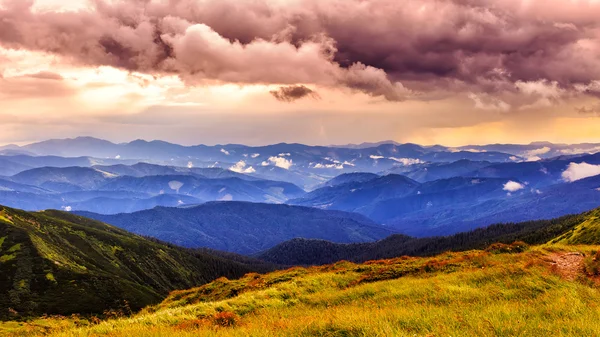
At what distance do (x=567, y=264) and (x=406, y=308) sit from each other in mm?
16911

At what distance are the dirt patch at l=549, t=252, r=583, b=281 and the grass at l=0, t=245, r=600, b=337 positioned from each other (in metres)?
0.55

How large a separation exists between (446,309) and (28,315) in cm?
11722

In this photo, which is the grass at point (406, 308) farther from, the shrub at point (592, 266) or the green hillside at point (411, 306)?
the shrub at point (592, 266)

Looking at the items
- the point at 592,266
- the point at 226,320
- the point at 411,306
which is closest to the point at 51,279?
the point at 226,320

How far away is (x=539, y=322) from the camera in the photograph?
10781 millimetres

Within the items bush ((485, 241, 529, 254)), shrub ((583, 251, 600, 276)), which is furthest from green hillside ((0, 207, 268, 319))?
shrub ((583, 251, 600, 276))

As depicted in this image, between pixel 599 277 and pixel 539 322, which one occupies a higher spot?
pixel 539 322

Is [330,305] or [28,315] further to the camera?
[28,315]

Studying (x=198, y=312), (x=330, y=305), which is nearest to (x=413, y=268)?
(x=330, y=305)

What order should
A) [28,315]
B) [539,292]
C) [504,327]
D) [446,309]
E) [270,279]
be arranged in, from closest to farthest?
[504,327], [446,309], [539,292], [270,279], [28,315]

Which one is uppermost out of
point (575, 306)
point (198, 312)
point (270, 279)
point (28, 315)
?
point (575, 306)

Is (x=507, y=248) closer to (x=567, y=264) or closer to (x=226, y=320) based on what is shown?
(x=567, y=264)

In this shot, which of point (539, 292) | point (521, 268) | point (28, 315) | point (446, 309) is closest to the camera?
point (446, 309)

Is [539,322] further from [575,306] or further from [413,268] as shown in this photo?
[413,268]
